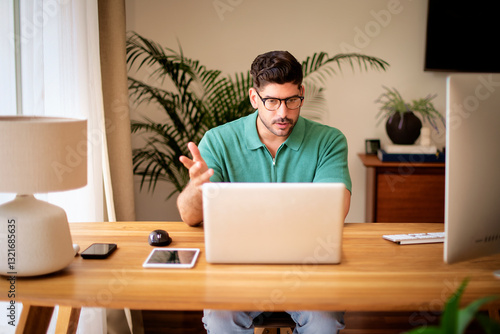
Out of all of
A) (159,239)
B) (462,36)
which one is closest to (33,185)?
(159,239)

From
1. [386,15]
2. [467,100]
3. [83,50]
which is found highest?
[386,15]

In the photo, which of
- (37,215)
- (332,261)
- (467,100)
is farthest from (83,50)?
(467,100)

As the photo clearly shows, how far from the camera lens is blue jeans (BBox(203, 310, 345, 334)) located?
1.48 meters

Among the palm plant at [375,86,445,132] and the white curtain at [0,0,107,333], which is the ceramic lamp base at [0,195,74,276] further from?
the palm plant at [375,86,445,132]

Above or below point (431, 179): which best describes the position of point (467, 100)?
above

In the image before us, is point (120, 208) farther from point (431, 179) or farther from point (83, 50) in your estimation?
point (431, 179)

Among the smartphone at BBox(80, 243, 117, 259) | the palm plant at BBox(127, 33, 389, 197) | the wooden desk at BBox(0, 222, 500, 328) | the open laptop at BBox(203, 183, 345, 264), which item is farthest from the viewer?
the palm plant at BBox(127, 33, 389, 197)

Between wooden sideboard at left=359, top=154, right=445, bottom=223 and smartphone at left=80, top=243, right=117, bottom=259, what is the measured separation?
2.16 m

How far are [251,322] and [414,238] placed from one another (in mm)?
578

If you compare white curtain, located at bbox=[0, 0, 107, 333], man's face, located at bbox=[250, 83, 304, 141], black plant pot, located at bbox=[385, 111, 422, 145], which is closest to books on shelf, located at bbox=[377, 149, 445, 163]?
black plant pot, located at bbox=[385, 111, 422, 145]

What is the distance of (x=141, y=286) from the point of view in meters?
1.13

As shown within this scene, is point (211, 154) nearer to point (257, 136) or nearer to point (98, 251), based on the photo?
point (257, 136)

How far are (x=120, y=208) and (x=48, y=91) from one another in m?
0.96

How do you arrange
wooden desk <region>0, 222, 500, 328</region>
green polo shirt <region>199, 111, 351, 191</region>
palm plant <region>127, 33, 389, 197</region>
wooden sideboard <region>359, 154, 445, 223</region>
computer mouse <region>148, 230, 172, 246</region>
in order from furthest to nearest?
1. wooden sideboard <region>359, 154, 445, 223</region>
2. palm plant <region>127, 33, 389, 197</region>
3. green polo shirt <region>199, 111, 351, 191</region>
4. computer mouse <region>148, 230, 172, 246</region>
5. wooden desk <region>0, 222, 500, 328</region>
